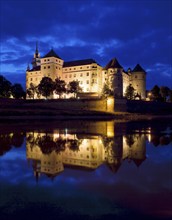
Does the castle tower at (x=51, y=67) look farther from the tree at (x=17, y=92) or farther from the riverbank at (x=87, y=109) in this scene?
the riverbank at (x=87, y=109)

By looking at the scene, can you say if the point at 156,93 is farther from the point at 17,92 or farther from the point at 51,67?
the point at 17,92

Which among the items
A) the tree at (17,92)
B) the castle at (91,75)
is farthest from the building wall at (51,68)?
the tree at (17,92)

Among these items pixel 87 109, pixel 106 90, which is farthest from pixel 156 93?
pixel 87 109

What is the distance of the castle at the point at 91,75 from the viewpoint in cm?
7875

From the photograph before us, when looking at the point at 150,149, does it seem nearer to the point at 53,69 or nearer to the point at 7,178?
the point at 7,178

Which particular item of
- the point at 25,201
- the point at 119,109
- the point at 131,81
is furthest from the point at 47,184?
the point at 131,81

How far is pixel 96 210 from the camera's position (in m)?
4.43

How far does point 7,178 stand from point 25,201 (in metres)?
1.91

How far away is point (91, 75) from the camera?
81.2 m

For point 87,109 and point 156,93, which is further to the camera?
point 156,93

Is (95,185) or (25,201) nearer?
(25,201)

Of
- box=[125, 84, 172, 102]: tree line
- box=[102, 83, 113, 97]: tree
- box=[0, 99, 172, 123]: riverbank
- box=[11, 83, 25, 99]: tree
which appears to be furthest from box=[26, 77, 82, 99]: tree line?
box=[125, 84, 172, 102]: tree line

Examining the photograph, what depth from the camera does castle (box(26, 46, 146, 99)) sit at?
258 ft

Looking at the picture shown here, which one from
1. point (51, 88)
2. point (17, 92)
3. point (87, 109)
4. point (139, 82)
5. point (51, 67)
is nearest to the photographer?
point (87, 109)
